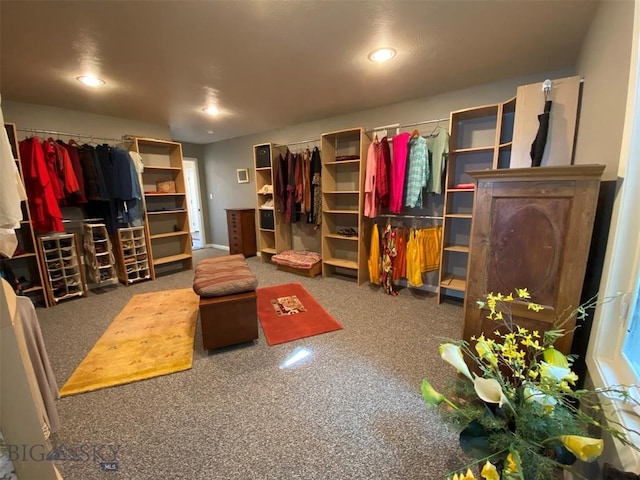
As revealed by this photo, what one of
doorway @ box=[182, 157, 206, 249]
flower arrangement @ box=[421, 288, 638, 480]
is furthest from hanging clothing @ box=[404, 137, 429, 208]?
doorway @ box=[182, 157, 206, 249]

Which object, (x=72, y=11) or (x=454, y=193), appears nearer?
(x=72, y=11)

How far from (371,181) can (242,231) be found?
9.34 ft

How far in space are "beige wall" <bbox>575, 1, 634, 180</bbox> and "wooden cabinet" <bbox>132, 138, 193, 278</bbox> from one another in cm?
464

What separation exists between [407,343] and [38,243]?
162 inches

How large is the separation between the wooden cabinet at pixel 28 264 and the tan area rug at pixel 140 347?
101 centimetres

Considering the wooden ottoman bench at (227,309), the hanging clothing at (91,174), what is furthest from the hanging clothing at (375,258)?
the hanging clothing at (91,174)

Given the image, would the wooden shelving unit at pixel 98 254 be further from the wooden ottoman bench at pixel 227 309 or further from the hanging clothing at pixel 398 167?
the hanging clothing at pixel 398 167

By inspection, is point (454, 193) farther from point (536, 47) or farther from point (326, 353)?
point (326, 353)

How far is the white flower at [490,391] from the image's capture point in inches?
30.1

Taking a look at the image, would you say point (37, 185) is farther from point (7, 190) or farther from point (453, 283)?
point (453, 283)

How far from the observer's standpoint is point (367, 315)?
2.72 metres

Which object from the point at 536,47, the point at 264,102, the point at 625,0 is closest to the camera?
the point at 625,0

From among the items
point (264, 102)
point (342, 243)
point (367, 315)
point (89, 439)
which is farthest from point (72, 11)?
point (342, 243)

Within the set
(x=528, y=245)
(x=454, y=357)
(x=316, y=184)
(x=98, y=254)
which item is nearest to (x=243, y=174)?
(x=316, y=184)
